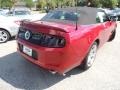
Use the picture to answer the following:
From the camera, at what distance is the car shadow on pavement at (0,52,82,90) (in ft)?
13.3

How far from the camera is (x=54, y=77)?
441cm

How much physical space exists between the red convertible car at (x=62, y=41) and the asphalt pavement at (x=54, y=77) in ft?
1.07

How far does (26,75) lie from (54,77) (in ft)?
2.04

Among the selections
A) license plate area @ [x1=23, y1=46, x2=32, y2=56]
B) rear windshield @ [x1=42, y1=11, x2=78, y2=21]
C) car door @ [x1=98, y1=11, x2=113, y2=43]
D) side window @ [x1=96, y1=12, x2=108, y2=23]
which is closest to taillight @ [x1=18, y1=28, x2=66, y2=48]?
license plate area @ [x1=23, y1=46, x2=32, y2=56]

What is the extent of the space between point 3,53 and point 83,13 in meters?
2.63

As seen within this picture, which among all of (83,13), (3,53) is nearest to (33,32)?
(83,13)

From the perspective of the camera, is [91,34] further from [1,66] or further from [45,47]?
[1,66]

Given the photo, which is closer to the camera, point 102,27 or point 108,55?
point 102,27

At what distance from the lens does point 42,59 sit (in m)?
3.87

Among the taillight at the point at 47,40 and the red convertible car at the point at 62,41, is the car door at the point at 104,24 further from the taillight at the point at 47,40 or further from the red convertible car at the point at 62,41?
the taillight at the point at 47,40

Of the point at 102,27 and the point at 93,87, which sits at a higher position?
the point at 102,27

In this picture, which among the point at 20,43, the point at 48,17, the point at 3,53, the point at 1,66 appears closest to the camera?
the point at 20,43

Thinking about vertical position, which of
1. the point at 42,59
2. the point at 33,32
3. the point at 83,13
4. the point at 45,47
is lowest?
the point at 42,59

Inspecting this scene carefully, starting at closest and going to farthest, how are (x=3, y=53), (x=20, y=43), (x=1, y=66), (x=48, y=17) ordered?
1. (x=20, y=43)
2. (x=1, y=66)
3. (x=48, y=17)
4. (x=3, y=53)
